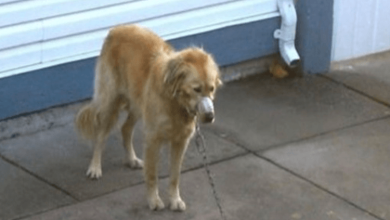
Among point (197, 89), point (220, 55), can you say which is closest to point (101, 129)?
point (197, 89)

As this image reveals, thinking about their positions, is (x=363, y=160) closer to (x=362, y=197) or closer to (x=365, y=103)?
(x=362, y=197)

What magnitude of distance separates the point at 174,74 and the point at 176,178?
0.92 meters

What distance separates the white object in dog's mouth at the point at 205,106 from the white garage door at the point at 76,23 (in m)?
2.27

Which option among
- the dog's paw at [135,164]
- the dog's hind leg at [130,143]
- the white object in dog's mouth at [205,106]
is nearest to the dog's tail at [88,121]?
the dog's hind leg at [130,143]

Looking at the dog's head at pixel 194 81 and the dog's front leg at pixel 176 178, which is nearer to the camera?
the dog's head at pixel 194 81

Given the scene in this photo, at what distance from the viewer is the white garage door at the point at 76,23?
757cm

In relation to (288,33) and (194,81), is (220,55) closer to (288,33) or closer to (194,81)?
(288,33)

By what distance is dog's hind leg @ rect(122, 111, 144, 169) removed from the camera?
7188 millimetres

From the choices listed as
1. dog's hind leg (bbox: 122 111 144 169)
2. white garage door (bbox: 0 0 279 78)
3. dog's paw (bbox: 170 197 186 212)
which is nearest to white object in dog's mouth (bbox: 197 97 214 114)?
dog's paw (bbox: 170 197 186 212)

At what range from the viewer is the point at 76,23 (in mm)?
7848

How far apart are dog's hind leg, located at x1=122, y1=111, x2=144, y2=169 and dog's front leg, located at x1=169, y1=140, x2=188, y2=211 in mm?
671

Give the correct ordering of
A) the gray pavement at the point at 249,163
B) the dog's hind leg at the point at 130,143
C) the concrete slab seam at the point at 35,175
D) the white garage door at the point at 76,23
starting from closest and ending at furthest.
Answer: the gray pavement at the point at 249,163 → the concrete slab seam at the point at 35,175 → the dog's hind leg at the point at 130,143 → the white garage door at the point at 76,23

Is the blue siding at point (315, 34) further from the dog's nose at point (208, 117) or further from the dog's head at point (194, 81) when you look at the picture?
the dog's nose at point (208, 117)

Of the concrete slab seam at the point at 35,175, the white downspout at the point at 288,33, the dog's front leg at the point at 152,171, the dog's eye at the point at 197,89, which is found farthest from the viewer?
the white downspout at the point at 288,33
